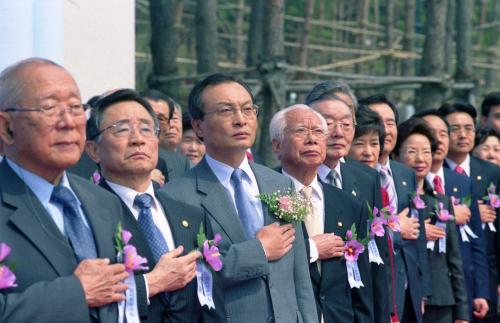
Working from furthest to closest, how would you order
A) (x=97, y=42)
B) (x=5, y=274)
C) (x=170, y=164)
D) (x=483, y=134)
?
(x=483, y=134) → (x=97, y=42) → (x=170, y=164) → (x=5, y=274)

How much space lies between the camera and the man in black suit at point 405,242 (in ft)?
27.2

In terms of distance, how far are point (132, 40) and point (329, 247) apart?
4.53 metres

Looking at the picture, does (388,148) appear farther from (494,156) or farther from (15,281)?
(15,281)

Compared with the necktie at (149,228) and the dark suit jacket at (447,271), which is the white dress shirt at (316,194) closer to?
the necktie at (149,228)

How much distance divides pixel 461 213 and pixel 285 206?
3558mm

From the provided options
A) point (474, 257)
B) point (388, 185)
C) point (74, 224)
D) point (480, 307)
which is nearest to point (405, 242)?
point (388, 185)

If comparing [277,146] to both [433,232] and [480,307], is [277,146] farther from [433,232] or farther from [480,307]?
[480,307]

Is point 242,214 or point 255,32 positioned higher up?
point 255,32

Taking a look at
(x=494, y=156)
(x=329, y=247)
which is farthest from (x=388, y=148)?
(x=494, y=156)

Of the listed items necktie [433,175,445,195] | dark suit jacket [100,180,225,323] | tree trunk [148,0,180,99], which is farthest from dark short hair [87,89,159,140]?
tree trunk [148,0,180,99]

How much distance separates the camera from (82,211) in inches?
185

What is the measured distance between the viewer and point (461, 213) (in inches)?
369

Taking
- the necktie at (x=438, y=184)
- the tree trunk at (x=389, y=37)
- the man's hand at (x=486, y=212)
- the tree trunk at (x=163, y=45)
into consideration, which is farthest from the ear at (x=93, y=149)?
the tree trunk at (x=389, y=37)

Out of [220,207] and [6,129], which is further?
[220,207]
